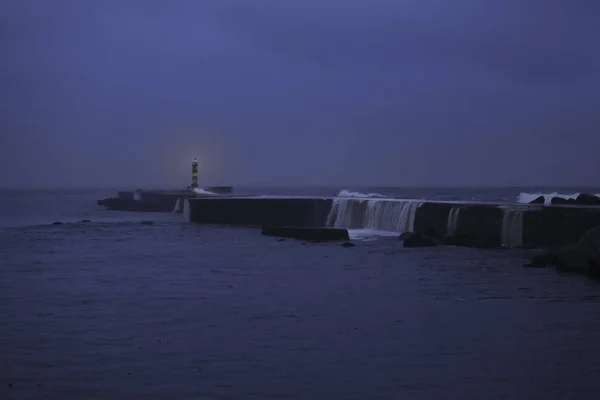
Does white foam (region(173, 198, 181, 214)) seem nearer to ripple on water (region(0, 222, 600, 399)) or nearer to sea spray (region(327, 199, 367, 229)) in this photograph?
sea spray (region(327, 199, 367, 229))

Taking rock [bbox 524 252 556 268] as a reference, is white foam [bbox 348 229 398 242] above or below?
below

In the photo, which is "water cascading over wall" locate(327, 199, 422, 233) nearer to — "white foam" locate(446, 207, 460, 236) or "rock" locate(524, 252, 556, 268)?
"white foam" locate(446, 207, 460, 236)

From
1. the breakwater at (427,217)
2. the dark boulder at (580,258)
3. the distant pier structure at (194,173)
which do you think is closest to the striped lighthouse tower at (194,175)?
the distant pier structure at (194,173)

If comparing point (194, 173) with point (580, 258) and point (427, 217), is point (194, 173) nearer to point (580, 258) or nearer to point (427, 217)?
point (427, 217)

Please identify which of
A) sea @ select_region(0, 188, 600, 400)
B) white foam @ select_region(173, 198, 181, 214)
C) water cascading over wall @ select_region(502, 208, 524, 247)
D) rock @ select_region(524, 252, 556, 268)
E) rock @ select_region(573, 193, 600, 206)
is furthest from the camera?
white foam @ select_region(173, 198, 181, 214)

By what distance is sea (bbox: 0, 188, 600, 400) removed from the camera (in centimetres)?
786

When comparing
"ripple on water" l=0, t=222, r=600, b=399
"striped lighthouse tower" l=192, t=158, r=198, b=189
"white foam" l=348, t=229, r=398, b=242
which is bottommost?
"white foam" l=348, t=229, r=398, b=242

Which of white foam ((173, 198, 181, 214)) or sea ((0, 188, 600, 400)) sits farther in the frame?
white foam ((173, 198, 181, 214))

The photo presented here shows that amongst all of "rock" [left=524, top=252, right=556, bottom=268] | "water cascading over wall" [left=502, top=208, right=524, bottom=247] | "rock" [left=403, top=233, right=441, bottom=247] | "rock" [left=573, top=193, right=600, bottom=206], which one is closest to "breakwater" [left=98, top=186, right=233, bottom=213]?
"rock" [left=403, top=233, right=441, bottom=247]

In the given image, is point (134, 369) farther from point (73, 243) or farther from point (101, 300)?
point (73, 243)

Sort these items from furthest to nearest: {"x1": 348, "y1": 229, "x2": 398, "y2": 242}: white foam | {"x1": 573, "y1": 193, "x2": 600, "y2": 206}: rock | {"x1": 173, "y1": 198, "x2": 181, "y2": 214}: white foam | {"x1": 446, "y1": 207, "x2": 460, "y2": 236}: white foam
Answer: {"x1": 173, "y1": 198, "x2": 181, "y2": 214}: white foam, {"x1": 348, "y1": 229, "x2": 398, "y2": 242}: white foam, {"x1": 573, "y1": 193, "x2": 600, "y2": 206}: rock, {"x1": 446, "y1": 207, "x2": 460, "y2": 236}: white foam

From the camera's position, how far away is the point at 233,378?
8078 millimetres

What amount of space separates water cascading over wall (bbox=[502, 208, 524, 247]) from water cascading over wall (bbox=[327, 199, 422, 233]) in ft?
17.1

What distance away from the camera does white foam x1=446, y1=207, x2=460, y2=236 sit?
28359mm
